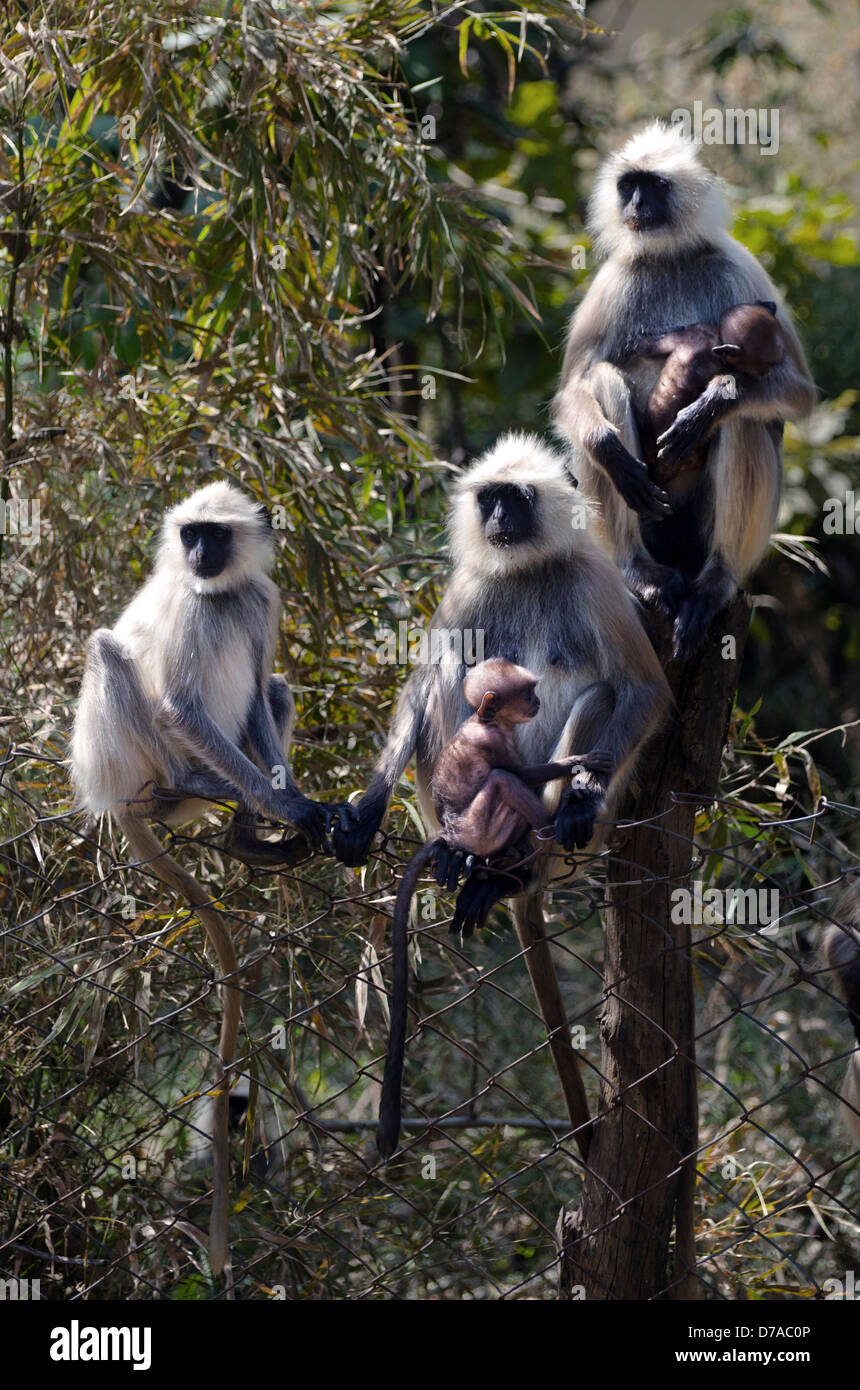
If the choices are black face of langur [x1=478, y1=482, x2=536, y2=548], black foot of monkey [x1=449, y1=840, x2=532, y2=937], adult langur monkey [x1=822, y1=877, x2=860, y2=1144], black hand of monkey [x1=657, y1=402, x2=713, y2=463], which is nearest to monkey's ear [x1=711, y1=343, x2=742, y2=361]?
black hand of monkey [x1=657, y1=402, x2=713, y2=463]

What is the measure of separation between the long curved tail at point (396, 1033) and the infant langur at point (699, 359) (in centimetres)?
161

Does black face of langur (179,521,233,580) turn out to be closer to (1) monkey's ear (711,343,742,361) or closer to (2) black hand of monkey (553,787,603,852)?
(2) black hand of monkey (553,787,603,852)

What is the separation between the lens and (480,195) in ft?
17.7

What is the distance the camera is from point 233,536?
3398 mm

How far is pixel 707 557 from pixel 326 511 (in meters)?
1.42

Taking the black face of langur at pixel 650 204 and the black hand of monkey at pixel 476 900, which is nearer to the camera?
the black hand of monkey at pixel 476 900

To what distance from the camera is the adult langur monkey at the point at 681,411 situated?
3.52m

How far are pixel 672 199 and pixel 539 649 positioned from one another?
1517 mm

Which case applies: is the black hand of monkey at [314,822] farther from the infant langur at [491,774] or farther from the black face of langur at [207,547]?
the black face of langur at [207,547]

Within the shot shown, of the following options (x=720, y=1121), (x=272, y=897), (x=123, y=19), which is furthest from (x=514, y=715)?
(x=720, y=1121)

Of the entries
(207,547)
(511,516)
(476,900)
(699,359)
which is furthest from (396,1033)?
(699,359)

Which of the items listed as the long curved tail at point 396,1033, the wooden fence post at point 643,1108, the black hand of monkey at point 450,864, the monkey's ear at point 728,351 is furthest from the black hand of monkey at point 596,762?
the monkey's ear at point 728,351

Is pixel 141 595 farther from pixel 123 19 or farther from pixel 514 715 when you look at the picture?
pixel 123 19

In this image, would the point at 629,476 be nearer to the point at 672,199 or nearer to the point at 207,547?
the point at 672,199
